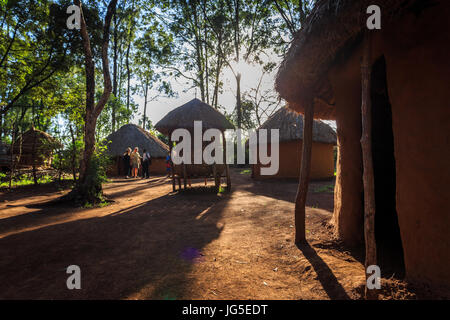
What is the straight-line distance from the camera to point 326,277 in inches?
86.3

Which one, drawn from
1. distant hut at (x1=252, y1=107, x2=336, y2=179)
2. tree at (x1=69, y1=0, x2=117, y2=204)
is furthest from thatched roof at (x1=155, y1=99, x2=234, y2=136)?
distant hut at (x1=252, y1=107, x2=336, y2=179)

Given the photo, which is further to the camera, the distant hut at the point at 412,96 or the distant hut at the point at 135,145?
the distant hut at the point at 135,145

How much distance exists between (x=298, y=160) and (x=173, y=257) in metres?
10.0

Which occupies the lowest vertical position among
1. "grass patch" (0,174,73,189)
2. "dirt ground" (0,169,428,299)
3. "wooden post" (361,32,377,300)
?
"dirt ground" (0,169,428,299)

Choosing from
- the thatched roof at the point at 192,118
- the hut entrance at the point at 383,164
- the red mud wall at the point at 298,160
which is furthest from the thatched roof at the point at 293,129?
the hut entrance at the point at 383,164

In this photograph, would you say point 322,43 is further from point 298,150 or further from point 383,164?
point 298,150

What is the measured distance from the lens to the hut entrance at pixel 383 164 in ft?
10.8

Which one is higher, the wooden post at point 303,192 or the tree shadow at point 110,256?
the wooden post at point 303,192

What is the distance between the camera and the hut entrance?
3277 mm

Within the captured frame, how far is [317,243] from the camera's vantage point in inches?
126

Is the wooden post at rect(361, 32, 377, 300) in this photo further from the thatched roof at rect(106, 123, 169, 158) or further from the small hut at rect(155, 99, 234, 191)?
the thatched roof at rect(106, 123, 169, 158)

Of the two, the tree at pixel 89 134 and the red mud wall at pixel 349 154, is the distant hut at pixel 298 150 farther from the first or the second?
the tree at pixel 89 134

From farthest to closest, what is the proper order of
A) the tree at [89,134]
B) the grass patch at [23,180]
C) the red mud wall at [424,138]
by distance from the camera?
1. the grass patch at [23,180]
2. the tree at [89,134]
3. the red mud wall at [424,138]
